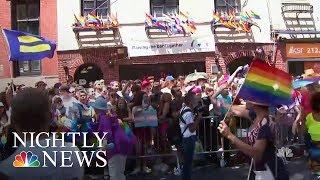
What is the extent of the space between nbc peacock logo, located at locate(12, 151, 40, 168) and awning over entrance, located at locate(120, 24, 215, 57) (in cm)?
1718

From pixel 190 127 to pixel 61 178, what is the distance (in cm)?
559

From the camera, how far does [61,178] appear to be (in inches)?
119

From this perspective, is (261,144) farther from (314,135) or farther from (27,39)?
(27,39)

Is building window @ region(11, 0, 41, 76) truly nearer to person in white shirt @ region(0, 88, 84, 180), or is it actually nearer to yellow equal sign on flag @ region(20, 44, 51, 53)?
yellow equal sign on flag @ region(20, 44, 51, 53)

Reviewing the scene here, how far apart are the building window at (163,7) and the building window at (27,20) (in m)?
4.61

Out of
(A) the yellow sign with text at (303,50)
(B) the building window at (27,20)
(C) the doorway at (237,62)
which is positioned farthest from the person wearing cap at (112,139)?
(A) the yellow sign with text at (303,50)

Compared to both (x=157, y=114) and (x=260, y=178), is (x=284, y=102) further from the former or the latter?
(x=157, y=114)

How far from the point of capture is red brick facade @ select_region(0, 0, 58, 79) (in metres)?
20.6

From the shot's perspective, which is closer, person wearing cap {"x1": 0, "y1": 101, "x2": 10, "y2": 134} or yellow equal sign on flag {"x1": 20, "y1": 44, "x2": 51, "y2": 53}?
person wearing cap {"x1": 0, "y1": 101, "x2": 10, "y2": 134}

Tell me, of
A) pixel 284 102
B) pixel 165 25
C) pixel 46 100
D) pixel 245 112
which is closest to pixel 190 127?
pixel 245 112

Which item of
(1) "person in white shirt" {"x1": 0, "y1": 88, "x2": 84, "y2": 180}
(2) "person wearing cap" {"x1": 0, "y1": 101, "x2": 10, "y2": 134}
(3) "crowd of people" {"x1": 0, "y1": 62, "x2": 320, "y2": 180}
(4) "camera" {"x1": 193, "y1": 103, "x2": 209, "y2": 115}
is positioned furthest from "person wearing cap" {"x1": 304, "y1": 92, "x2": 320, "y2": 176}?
(2) "person wearing cap" {"x1": 0, "y1": 101, "x2": 10, "y2": 134}

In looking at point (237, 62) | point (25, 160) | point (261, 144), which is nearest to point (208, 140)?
point (261, 144)

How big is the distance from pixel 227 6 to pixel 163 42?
298 cm

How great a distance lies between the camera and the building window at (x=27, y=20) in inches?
835
